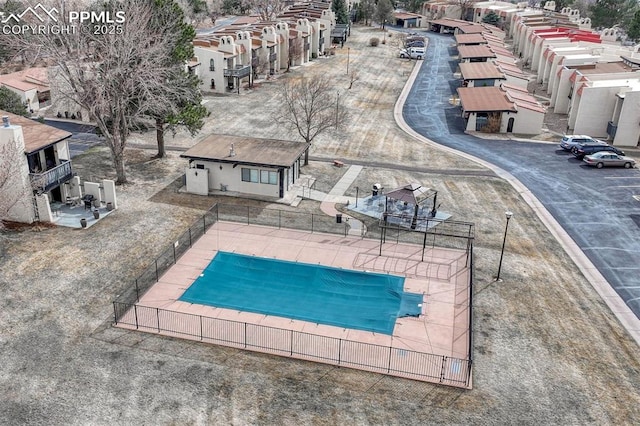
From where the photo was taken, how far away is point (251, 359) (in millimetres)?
25094

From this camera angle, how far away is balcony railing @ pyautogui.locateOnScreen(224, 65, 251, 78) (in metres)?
75.8

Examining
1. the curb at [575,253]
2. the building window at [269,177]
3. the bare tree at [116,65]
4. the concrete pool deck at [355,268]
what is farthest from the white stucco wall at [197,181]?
the curb at [575,253]

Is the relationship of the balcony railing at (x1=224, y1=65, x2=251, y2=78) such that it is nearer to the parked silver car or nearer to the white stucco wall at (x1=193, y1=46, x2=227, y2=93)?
the white stucco wall at (x1=193, y1=46, x2=227, y2=93)

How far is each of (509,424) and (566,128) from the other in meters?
51.7

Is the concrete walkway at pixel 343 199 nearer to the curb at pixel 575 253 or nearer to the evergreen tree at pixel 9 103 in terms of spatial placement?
the curb at pixel 575 253

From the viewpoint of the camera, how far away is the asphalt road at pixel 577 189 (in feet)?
118

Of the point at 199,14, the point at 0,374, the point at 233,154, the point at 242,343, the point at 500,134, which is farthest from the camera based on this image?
the point at 199,14

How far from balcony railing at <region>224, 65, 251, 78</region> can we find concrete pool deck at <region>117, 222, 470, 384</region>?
42.1 metres

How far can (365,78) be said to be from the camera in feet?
292

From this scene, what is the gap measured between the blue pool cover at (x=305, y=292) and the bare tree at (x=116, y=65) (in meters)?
15.0

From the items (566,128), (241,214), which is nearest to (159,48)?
(241,214)

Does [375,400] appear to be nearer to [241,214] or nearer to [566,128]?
[241,214]

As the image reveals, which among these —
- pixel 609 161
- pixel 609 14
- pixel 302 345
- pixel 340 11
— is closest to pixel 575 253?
pixel 609 161

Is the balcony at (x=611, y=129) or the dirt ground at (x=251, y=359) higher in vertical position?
the balcony at (x=611, y=129)
